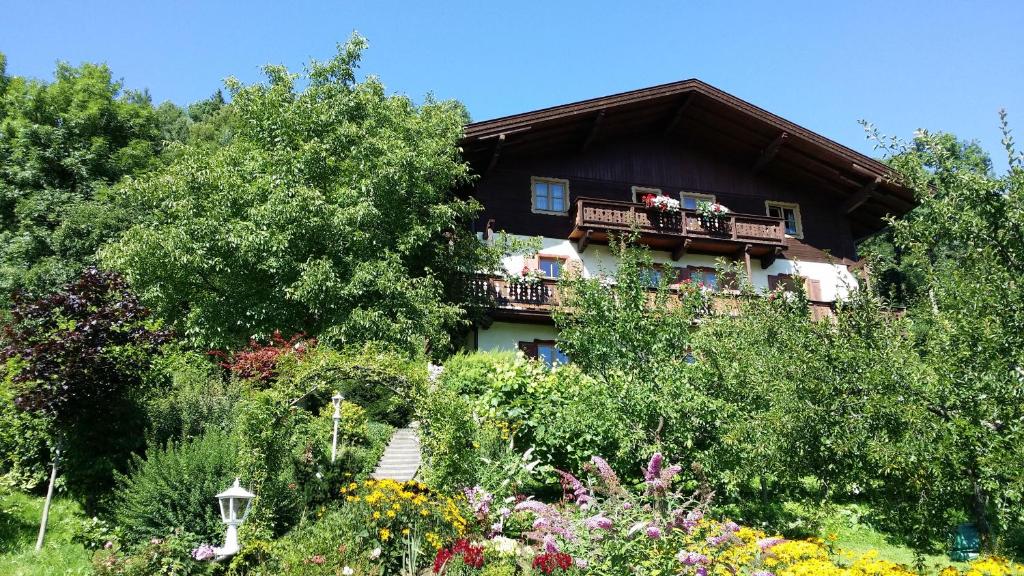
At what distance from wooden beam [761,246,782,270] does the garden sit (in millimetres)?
10453

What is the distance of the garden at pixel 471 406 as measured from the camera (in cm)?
668

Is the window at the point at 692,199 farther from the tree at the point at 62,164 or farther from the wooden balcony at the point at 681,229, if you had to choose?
the tree at the point at 62,164

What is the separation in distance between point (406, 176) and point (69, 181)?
55.3 feet

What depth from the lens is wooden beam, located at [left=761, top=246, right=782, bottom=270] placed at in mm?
22195

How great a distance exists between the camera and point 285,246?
15.4 meters

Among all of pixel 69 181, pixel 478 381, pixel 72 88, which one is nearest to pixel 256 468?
pixel 478 381

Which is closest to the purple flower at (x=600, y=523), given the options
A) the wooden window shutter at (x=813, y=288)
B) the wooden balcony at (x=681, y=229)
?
the wooden balcony at (x=681, y=229)

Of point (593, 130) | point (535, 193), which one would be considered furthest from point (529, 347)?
point (593, 130)

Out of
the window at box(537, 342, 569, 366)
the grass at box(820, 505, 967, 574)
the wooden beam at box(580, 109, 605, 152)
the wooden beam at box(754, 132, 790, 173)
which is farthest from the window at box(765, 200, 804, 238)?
the grass at box(820, 505, 967, 574)

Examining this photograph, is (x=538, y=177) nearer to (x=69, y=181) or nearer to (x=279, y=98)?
(x=279, y=98)

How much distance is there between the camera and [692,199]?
23672mm

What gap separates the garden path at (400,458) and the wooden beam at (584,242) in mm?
8320

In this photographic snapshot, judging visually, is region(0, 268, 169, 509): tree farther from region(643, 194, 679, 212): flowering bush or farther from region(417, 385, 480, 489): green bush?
region(643, 194, 679, 212): flowering bush

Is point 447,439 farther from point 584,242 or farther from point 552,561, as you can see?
point 584,242
